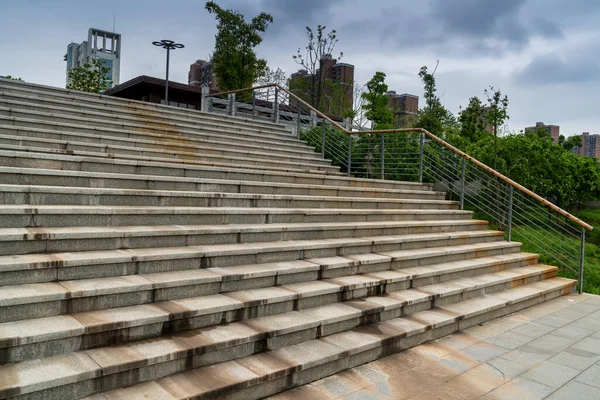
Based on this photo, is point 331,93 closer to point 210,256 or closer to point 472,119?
point 472,119

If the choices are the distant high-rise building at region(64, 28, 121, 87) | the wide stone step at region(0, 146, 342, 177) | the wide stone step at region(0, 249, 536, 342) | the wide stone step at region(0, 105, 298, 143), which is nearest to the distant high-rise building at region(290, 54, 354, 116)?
the wide stone step at region(0, 105, 298, 143)

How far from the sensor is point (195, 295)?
395 cm

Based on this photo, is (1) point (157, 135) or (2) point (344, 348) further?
(1) point (157, 135)

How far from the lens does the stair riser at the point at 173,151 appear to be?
6.56 meters

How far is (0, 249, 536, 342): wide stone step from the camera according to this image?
10.2ft

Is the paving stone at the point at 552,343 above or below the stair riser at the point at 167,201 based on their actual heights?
below

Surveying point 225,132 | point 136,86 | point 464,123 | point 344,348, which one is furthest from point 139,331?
point 464,123

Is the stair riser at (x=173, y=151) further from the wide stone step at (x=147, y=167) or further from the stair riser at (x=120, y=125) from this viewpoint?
the stair riser at (x=120, y=125)

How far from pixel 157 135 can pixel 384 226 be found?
464 cm

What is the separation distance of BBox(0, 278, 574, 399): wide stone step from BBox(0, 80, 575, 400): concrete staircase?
11mm

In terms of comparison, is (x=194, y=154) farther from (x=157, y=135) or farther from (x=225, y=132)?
(x=225, y=132)

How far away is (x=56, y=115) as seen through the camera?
8.02m

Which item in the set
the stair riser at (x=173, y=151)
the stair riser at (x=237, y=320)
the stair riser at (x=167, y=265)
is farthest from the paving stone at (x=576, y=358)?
the stair riser at (x=173, y=151)

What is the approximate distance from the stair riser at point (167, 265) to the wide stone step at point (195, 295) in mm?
75
